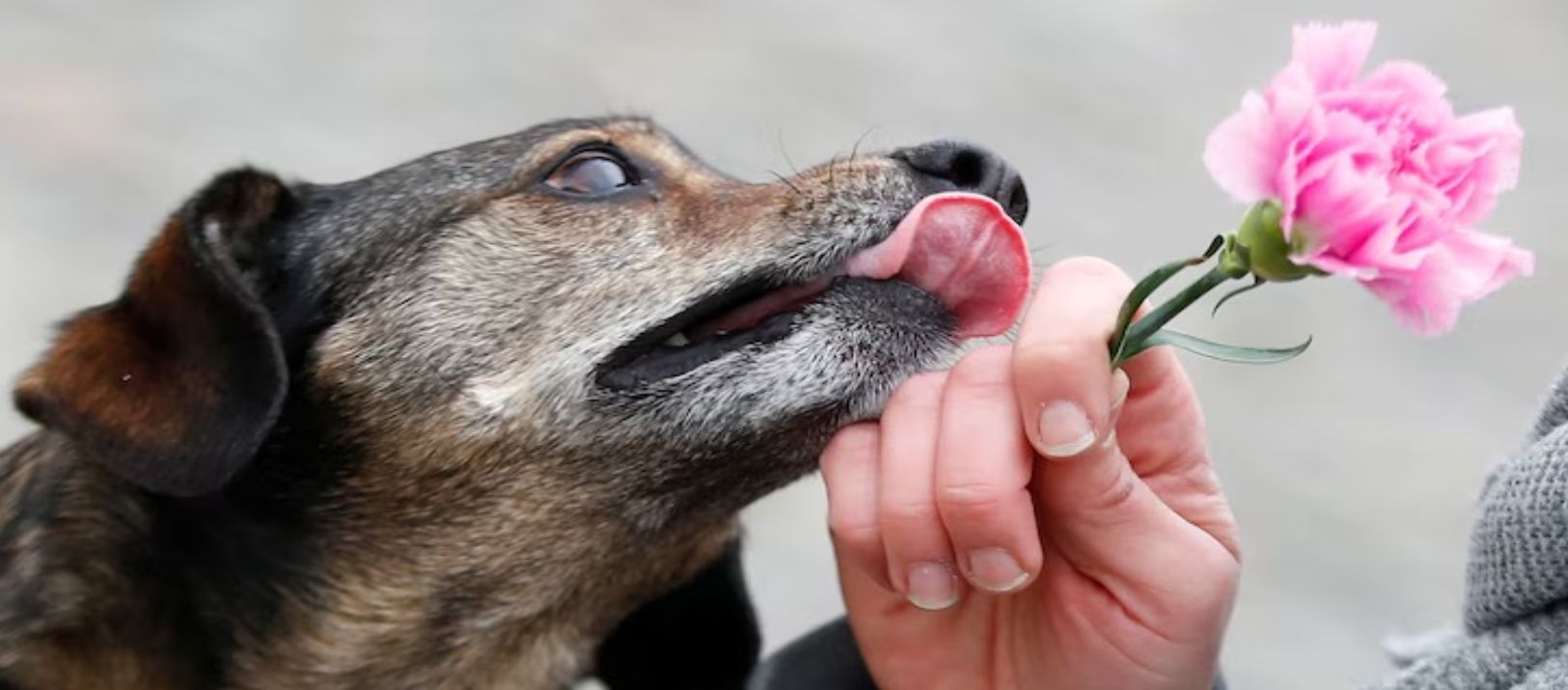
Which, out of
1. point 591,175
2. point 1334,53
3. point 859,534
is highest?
point 1334,53

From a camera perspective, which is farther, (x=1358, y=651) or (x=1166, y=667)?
(x=1358, y=651)

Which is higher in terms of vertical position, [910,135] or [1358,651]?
[910,135]

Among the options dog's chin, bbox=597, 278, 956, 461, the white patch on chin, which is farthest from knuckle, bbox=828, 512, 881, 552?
the white patch on chin

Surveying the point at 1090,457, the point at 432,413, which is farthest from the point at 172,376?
the point at 1090,457

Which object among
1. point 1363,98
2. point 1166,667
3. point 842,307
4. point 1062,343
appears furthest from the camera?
point 842,307

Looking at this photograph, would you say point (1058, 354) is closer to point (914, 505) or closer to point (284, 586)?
point (914, 505)

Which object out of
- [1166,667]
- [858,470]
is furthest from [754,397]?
[1166,667]

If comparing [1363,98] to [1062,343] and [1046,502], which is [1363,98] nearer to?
[1062,343]
